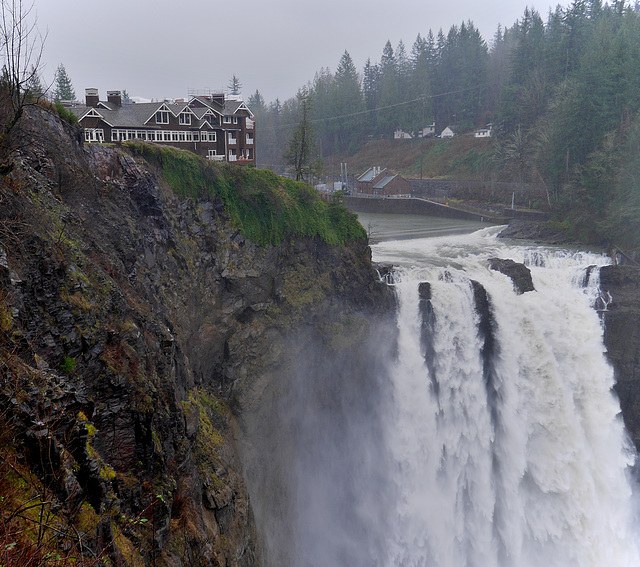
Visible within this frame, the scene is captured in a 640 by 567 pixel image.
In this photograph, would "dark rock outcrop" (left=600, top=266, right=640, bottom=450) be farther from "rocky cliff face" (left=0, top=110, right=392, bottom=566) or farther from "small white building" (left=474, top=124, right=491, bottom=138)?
"small white building" (left=474, top=124, right=491, bottom=138)

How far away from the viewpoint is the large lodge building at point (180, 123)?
25.9 metres

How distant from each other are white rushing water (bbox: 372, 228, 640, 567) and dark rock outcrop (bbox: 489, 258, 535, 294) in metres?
0.54

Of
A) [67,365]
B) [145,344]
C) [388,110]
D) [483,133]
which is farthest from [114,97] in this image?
[388,110]

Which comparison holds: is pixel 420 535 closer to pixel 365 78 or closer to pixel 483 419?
pixel 483 419

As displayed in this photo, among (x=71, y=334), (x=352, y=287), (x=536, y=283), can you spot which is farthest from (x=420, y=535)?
(x=71, y=334)

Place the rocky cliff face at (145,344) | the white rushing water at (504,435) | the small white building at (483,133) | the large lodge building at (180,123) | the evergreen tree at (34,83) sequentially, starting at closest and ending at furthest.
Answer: the rocky cliff face at (145,344), the evergreen tree at (34,83), the white rushing water at (504,435), the large lodge building at (180,123), the small white building at (483,133)

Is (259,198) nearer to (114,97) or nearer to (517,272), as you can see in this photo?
(114,97)

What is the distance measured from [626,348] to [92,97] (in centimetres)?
3408

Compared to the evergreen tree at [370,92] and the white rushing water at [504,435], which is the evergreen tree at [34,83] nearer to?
the white rushing water at [504,435]

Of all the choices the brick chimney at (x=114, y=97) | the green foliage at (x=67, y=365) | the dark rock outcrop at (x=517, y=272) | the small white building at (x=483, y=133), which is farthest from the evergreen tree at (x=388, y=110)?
the green foliage at (x=67, y=365)

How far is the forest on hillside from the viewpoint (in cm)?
4150

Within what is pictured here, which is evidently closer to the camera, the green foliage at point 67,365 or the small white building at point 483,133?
the green foliage at point 67,365

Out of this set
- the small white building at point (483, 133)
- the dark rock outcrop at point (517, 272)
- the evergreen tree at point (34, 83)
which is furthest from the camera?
the small white building at point (483, 133)

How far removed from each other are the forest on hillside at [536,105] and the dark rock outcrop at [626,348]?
8.72 metres
